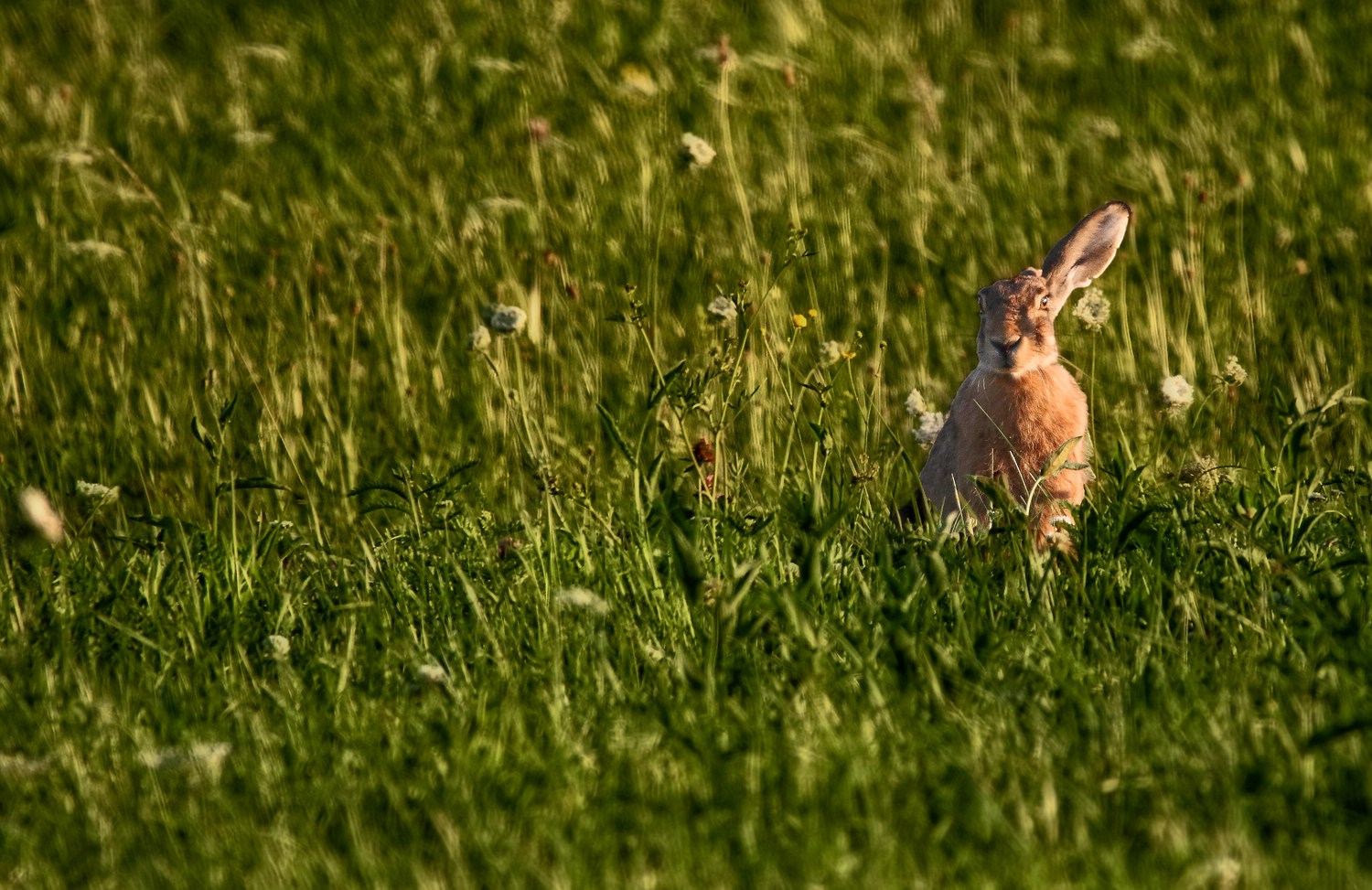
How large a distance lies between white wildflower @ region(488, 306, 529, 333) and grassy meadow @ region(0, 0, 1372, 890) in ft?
0.03

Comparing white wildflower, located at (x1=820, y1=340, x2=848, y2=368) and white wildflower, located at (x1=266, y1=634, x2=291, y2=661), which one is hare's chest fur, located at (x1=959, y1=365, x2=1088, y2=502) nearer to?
white wildflower, located at (x1=820, y1=340, x2=848, y2=368)

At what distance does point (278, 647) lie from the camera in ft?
10.4

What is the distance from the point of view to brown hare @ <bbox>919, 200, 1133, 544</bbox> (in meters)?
3.47

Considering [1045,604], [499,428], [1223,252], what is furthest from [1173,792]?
[1223,252]

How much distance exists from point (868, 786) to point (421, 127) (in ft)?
14.5

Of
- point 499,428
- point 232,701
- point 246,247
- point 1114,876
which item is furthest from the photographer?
point 246,247

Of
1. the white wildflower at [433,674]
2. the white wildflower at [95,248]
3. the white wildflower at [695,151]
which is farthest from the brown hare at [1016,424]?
the white wildflower at [95,248]

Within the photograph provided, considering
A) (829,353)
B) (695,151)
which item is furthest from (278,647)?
(695,151)

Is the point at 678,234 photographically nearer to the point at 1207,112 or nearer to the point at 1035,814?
the point at 1207,112

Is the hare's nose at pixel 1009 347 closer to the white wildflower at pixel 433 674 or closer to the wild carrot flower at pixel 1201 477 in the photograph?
the wild carrot flower at pixel 1201 477

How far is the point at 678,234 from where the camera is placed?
18.1ft

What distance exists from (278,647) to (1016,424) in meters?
1.46

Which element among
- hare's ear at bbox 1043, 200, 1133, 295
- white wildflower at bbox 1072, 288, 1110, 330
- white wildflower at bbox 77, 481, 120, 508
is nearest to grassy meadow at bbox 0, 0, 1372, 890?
white wildflower at bbox 77, 481, 120, 508

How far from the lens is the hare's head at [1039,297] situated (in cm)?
354
